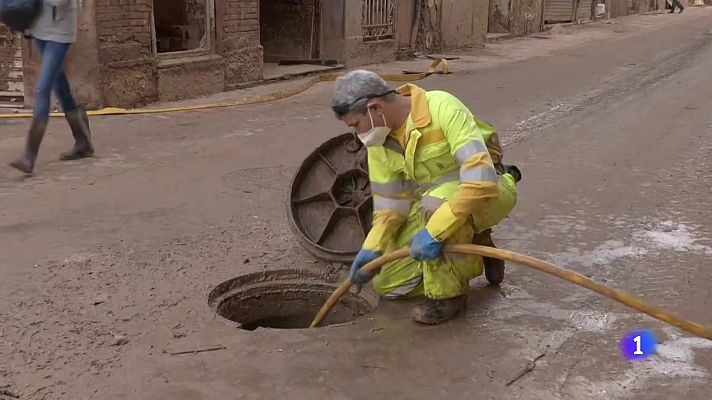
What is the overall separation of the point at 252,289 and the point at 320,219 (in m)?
0.61

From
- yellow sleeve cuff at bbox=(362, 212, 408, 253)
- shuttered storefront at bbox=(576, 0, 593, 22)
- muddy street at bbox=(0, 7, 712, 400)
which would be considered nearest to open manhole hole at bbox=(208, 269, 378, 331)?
muddy street at bbox=(0, 7, 712, 400)

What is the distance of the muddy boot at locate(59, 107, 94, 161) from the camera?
22.7ft

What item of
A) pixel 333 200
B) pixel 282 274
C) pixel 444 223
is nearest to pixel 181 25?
pixel 333 200

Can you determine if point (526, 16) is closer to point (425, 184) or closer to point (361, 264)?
point (425, 184)

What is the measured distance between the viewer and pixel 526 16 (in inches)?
889

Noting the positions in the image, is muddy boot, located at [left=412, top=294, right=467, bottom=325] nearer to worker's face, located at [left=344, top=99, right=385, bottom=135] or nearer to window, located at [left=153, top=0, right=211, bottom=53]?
worker's face, located at [left=344, top=99, right=385, bottom=135]

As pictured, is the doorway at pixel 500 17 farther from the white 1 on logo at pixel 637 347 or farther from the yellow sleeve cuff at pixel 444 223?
the yellow sleeve cuff at pixel 444 223

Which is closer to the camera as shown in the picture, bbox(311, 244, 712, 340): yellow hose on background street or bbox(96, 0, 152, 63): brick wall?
bbox(311, 244, 712, 340): yellow hose on background street

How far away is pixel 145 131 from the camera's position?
820 centimetres

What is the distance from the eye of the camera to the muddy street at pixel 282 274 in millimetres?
3412

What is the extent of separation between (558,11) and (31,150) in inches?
869

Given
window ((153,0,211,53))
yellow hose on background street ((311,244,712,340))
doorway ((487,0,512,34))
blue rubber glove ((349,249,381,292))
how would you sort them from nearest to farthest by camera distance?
yellow hose on background street ((311,244,712,340))
blue rubber glove ((349,249,381,292))
window ((153,0,211,53))
doorway ((487,0,512,34))

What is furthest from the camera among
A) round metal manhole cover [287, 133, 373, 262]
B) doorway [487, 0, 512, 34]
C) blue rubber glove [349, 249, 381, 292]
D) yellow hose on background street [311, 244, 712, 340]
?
doorway [487, 0, 512, 34]

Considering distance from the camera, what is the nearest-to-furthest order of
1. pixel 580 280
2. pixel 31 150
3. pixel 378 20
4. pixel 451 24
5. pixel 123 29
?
pixel 580 280
pixel 31 150
pixel 123 29
pixel 378 20
pixel 451 24
